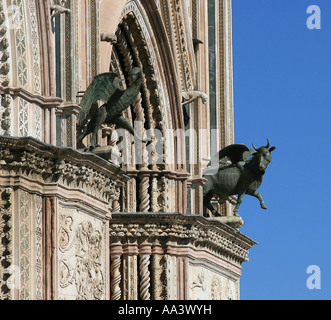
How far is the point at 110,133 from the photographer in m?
31.9

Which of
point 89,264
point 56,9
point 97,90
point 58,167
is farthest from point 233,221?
point 58,167

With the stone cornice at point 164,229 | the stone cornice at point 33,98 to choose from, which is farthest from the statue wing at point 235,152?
the stone cornice at point 33,98

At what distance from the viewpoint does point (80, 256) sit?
25.2 metres

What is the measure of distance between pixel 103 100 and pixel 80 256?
421 cm

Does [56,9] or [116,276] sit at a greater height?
[56,9]

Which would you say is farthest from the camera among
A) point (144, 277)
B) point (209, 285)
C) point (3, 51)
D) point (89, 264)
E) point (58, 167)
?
point (209, 285)

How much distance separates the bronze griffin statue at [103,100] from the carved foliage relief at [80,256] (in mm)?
2455

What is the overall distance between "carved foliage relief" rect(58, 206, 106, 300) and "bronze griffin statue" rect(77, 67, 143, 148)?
246 cm

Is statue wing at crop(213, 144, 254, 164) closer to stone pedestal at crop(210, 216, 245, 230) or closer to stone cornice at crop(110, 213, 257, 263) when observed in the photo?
stone pedestal at crop(210, 216, 245, 230)

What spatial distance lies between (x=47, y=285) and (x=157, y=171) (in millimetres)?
9737

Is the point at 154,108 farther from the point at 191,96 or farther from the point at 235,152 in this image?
the point at 235,152

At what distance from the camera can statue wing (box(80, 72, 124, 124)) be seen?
28.4 m

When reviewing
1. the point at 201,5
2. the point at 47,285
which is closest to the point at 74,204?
the point at 47,285

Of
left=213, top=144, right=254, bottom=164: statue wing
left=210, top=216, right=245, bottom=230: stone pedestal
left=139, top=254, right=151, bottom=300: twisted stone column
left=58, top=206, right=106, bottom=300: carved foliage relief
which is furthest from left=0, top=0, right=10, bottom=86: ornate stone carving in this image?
left=210, top=216, right=245, bottom=230: stone pedestal
